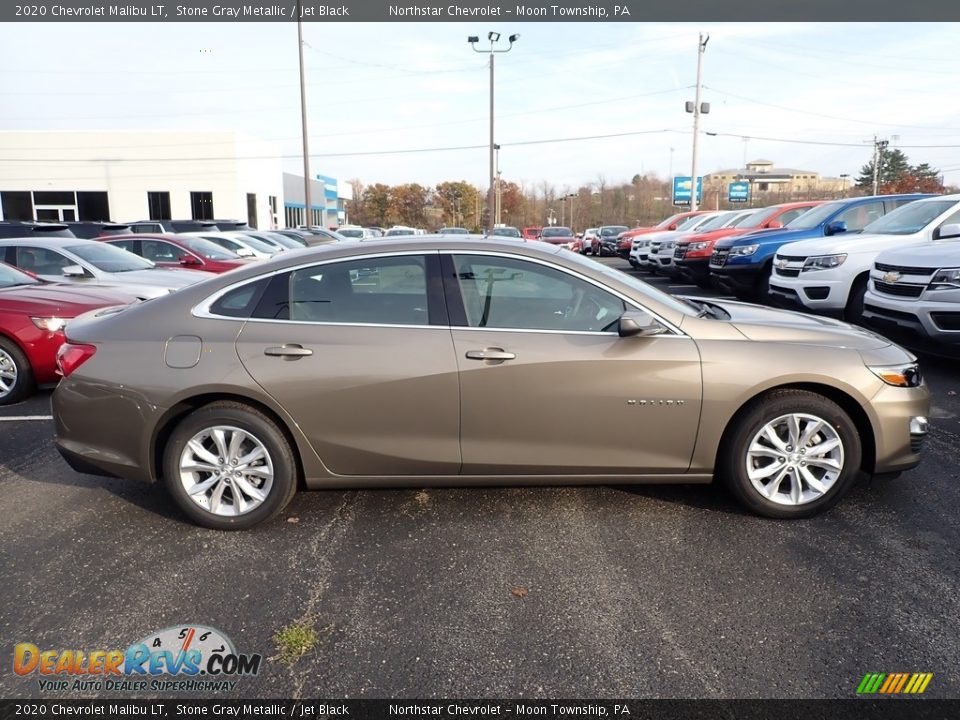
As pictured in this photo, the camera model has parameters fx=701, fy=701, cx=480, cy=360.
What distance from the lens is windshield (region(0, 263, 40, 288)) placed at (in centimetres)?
757

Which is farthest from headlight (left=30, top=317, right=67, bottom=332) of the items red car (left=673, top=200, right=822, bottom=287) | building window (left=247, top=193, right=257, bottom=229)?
building window (left=247, top=193, right=257, bottom=229)

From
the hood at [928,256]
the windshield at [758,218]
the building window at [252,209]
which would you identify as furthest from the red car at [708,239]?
the building window at [252,209]

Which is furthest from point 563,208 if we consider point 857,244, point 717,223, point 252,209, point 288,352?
point 288,352

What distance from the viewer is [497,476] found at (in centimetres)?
380

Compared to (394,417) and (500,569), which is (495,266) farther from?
(500,569)

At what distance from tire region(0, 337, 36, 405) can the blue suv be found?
10.1 meters

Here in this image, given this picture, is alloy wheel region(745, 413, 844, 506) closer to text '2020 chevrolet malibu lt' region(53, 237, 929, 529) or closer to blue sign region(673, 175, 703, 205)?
→ text '2020 chevrolet malibu lt' region(53, 237, 929, 529)

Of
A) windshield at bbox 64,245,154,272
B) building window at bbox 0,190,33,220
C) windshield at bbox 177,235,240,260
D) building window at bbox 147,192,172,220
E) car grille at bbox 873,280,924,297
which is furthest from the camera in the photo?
building window at bbox 147,192,172,220


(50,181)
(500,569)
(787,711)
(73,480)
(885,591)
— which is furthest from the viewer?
(50,181)

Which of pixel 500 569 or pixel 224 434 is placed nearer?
pixel 500 569

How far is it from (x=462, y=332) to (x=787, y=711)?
7.26 feet

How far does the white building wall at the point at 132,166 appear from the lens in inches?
1667

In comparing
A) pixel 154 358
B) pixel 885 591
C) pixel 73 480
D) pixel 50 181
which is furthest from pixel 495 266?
pixel 50 181

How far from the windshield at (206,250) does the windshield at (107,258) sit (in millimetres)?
2328
